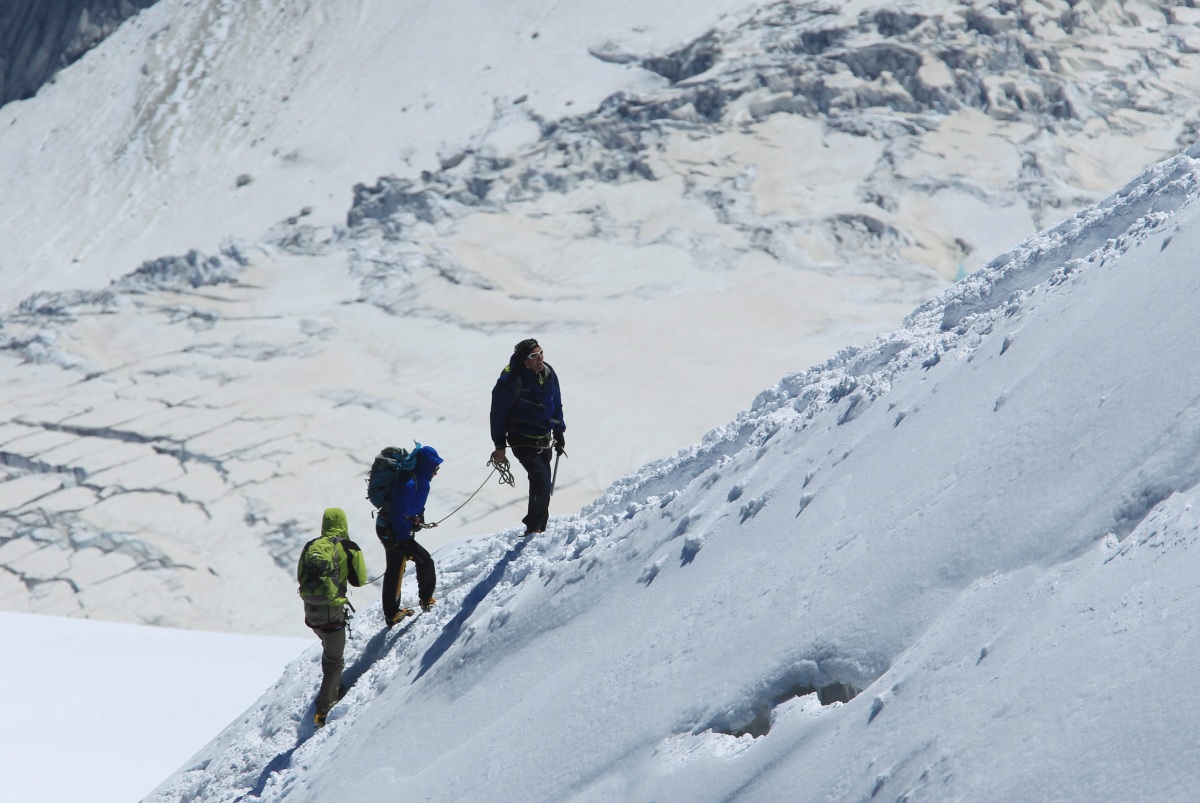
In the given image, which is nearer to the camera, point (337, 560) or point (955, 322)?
point (337, 560)

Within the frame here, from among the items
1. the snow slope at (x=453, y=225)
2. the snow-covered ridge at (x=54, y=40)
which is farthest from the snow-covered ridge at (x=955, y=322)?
the snow-covered ridge at (x=54, y=40)

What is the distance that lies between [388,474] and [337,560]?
460mm

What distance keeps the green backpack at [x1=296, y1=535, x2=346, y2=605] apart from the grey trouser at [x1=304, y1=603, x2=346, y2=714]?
55 millimetres

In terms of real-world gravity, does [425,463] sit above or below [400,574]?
above

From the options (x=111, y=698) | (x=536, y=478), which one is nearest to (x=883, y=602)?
(x=536, y=478)

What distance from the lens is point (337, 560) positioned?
16.3ft

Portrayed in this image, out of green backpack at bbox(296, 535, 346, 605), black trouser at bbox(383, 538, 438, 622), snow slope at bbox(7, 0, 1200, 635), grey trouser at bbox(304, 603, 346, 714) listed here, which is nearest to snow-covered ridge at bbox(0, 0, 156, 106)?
snow slope at bbox(7, 0, 1200, 635)

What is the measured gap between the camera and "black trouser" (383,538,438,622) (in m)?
5.32

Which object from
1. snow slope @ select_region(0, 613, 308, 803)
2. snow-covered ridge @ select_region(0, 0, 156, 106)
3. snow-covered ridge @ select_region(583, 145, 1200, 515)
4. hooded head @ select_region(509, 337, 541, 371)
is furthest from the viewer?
snow-covered ridge @ select_region(0, 0, 156, 106)

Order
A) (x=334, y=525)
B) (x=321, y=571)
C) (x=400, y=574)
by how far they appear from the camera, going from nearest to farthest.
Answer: (x=321, y=571)
(x=334, y=525)
(x=400, y=574)

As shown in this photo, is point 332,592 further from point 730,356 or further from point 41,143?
point 41,143

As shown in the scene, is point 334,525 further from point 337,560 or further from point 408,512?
point 408,512

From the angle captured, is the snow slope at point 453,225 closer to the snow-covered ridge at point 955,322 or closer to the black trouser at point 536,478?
the black trouser at point 536,478

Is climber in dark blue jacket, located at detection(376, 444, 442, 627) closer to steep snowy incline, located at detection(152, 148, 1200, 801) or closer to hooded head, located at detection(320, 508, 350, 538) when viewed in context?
hooded head, located at detection(320, 508, 350, 538)
